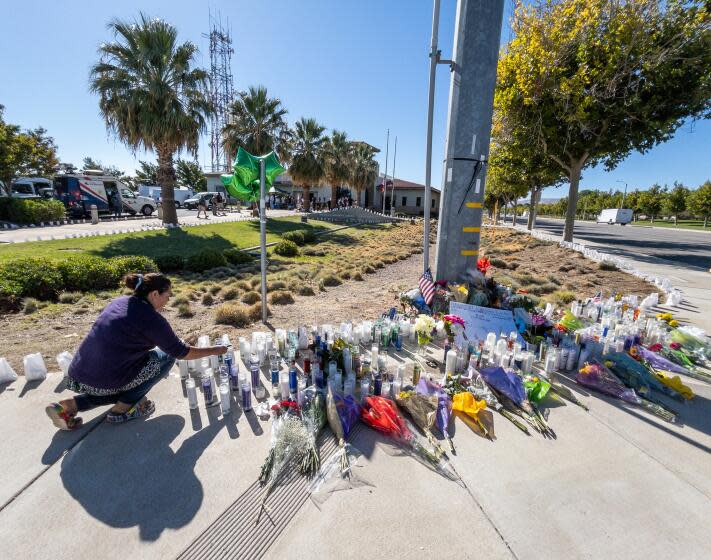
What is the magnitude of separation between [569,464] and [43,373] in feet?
17.0

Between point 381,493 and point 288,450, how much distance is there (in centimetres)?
76

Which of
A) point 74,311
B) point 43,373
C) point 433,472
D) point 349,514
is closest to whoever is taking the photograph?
point 349,514

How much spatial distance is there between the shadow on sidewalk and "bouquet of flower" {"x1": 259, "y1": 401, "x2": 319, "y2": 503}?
1.50 feet

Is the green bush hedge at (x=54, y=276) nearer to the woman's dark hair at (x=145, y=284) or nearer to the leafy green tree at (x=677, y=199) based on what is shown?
the woman's dark hair at (x=145, y=284)

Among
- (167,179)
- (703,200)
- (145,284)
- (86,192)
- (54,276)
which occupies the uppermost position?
(703,200)

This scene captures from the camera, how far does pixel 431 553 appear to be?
186cm

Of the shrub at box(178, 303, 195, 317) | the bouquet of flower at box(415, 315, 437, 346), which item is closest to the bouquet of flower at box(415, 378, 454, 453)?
the bouquet of flower at box(415, 315, 437, 346)

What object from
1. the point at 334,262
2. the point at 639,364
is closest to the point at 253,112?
the point at 334,262

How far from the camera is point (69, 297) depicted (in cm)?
671

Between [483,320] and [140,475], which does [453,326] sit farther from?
[140,475]

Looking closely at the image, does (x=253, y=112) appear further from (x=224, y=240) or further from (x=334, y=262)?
(x=334, y=262)

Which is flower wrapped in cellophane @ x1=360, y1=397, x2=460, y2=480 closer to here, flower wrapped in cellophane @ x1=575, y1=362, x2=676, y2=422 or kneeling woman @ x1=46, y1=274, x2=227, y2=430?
kneeling woman @ x1=46, y1=274, x2=227, y2=430

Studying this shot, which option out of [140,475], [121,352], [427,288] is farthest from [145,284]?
[427,288]

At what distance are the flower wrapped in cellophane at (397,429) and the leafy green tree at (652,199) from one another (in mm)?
80408
